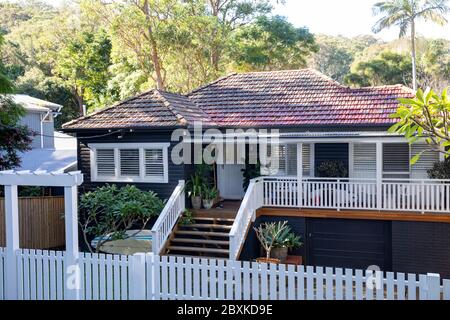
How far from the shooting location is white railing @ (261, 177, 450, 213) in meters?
13.8

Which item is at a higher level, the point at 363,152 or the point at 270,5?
the point at 270,5

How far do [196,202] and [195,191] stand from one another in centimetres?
35

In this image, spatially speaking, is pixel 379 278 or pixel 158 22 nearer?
pixel 379 278

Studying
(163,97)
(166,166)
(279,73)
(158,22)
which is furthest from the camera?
(158,22)

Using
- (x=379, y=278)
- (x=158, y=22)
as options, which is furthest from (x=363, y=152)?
(x=158, y=22)

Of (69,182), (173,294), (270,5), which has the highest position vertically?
(270,5)

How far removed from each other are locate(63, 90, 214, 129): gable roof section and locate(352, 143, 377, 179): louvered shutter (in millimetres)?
5191

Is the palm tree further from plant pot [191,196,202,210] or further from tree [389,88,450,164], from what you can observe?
tree [389,88,450,164]

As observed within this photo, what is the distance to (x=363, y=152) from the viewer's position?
54.0 feet

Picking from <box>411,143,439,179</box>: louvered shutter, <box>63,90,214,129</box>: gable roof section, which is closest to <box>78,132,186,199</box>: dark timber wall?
<box>63,90,214,129</box>: gable roof section

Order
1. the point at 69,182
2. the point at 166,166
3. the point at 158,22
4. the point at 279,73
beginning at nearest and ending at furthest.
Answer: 1. the point at 69,182
2. the point at 166,166
3. the point at 279,73
4. the point at 158,22

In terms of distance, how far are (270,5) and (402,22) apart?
10.7m

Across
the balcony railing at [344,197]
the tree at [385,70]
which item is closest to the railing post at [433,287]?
the balcony railing at [344,197]
